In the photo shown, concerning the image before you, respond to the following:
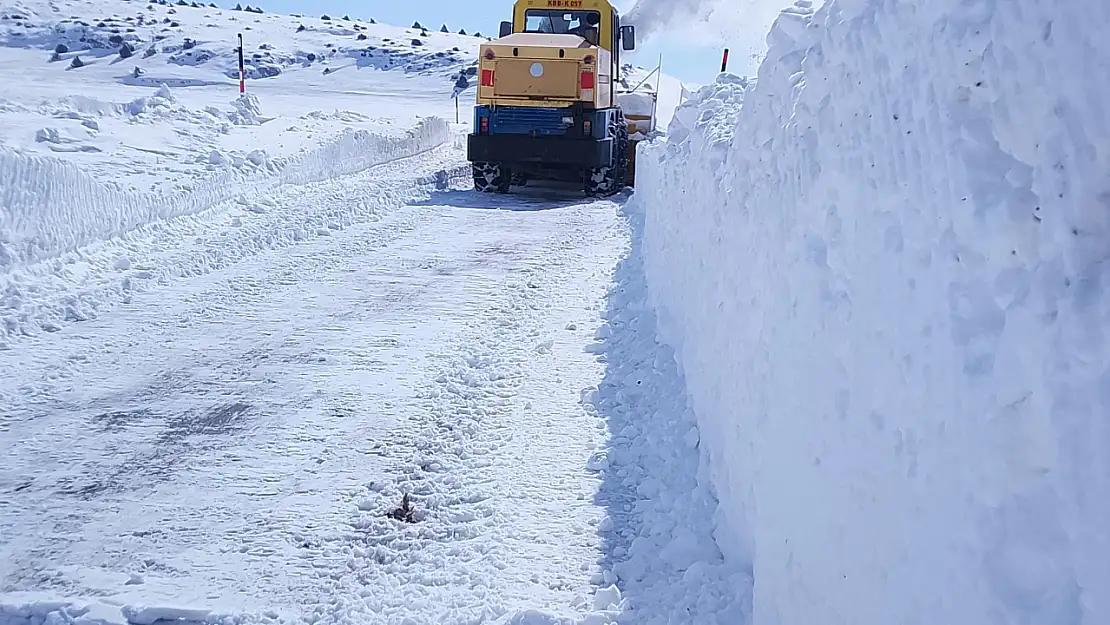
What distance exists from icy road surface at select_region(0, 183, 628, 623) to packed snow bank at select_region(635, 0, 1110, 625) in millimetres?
1218

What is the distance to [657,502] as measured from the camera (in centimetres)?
427

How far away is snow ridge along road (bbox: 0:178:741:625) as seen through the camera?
3.60m

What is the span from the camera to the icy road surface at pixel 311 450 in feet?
12.0

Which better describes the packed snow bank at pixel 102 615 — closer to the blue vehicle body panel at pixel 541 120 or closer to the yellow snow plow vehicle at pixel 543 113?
the yellow snow plow vehicle at pixel 543 113

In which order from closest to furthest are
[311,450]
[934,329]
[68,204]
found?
[934,329], [311,450], [68,204]

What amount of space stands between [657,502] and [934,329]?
2430 millimetres

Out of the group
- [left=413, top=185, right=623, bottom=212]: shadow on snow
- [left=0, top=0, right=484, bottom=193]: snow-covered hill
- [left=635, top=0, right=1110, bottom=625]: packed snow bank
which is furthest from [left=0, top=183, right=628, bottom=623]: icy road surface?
[left=413, top=185, right=623, bottom=212]: shadow on snow

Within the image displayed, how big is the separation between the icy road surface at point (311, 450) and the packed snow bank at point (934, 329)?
1218 millimetres

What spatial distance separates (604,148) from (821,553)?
11666 millimetres

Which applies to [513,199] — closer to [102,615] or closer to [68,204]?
[68,204]

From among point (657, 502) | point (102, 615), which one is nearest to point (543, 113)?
point (657, 502)

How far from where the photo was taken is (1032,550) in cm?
162

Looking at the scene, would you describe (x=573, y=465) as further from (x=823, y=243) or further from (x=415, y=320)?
(x=415, y=320)

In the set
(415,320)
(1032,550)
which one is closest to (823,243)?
(1032,550)
